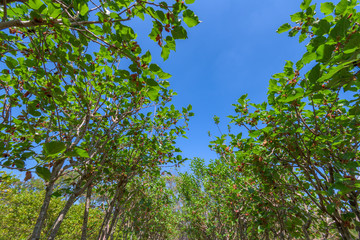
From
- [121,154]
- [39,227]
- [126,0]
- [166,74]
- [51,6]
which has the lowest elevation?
[39,227]

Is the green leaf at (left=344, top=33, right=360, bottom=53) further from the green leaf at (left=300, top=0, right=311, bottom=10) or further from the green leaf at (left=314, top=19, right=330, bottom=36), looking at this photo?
the green leaf at (left=300, top=0, right=311, bottom=10)

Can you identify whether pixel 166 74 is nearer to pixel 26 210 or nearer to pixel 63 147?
pixel 63 147

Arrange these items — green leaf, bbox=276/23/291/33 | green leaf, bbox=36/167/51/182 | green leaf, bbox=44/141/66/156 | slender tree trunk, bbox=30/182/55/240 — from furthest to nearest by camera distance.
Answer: slender tree trunk, bbox=30/182/55/240 < green leaf, bbox=276/23/291/33 < green leaf, bbox=36/167/51/182 < green leaf, bbox=44/141/66/156

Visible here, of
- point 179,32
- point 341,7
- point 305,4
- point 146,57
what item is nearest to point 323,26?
point 341,7

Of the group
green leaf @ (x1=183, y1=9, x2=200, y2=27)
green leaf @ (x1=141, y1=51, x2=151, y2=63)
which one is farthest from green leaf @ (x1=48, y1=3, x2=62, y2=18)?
green leaf @ (x1=183, y1=9, x2=200, y2=27)

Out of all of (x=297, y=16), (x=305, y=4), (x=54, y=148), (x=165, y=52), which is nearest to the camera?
(x=54, y=148)

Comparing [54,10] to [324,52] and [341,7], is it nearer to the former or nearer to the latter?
[324,52]

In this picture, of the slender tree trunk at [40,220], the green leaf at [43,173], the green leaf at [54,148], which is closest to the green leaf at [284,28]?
the green leaf at [54,148]

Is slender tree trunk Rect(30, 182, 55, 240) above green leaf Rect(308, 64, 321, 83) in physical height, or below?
below

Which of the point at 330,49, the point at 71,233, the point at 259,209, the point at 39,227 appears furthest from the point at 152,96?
the point at 71,233

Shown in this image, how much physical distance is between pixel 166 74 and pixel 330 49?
1.36 meters

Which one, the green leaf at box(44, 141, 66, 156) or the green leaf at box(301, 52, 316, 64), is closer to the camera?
the green leaf at box(44, 141, 66, 156)

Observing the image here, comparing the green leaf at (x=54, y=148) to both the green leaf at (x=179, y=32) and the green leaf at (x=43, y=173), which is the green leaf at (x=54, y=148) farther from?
the green leaf at (x=179, y=32)

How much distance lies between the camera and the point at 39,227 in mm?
2900
